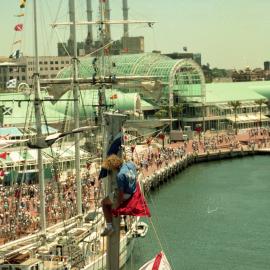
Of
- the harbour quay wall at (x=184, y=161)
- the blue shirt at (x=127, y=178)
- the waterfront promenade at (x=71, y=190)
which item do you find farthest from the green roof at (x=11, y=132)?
the blue shirt at (x=127, y=178)

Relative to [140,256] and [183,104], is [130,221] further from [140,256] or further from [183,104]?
[183,104]

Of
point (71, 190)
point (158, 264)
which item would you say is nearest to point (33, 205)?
point (71, 190)

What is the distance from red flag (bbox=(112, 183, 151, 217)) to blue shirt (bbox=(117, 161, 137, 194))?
201mm

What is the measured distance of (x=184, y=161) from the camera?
91.7 m

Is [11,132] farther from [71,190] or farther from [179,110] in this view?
[179,110]

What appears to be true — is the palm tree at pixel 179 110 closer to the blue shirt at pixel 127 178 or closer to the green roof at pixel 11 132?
the green roof at pixel 11 132

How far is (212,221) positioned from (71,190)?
11.2m

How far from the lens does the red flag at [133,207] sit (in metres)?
14.1

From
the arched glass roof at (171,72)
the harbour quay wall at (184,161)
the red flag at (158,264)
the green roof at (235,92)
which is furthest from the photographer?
the green roof at (235,92)

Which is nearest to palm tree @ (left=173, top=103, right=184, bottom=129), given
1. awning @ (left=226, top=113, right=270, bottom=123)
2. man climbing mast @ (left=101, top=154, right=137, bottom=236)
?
awning @ (left=226, top=113, right=270, bottom=123)

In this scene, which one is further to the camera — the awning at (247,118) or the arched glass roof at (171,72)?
the awning at (247,118)

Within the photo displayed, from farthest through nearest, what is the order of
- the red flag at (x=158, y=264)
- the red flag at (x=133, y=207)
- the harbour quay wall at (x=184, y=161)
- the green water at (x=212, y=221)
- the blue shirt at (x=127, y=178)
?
the harbour quay wall at (x=184, y=161) → the green water at (x=212, y=221) → the red flag at (x=158, y=264) → the red flag at (x=133, y=207) → the blue shirt at (x=127, y=178)

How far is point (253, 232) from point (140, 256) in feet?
35.3

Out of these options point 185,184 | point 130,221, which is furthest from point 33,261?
point 185,184
